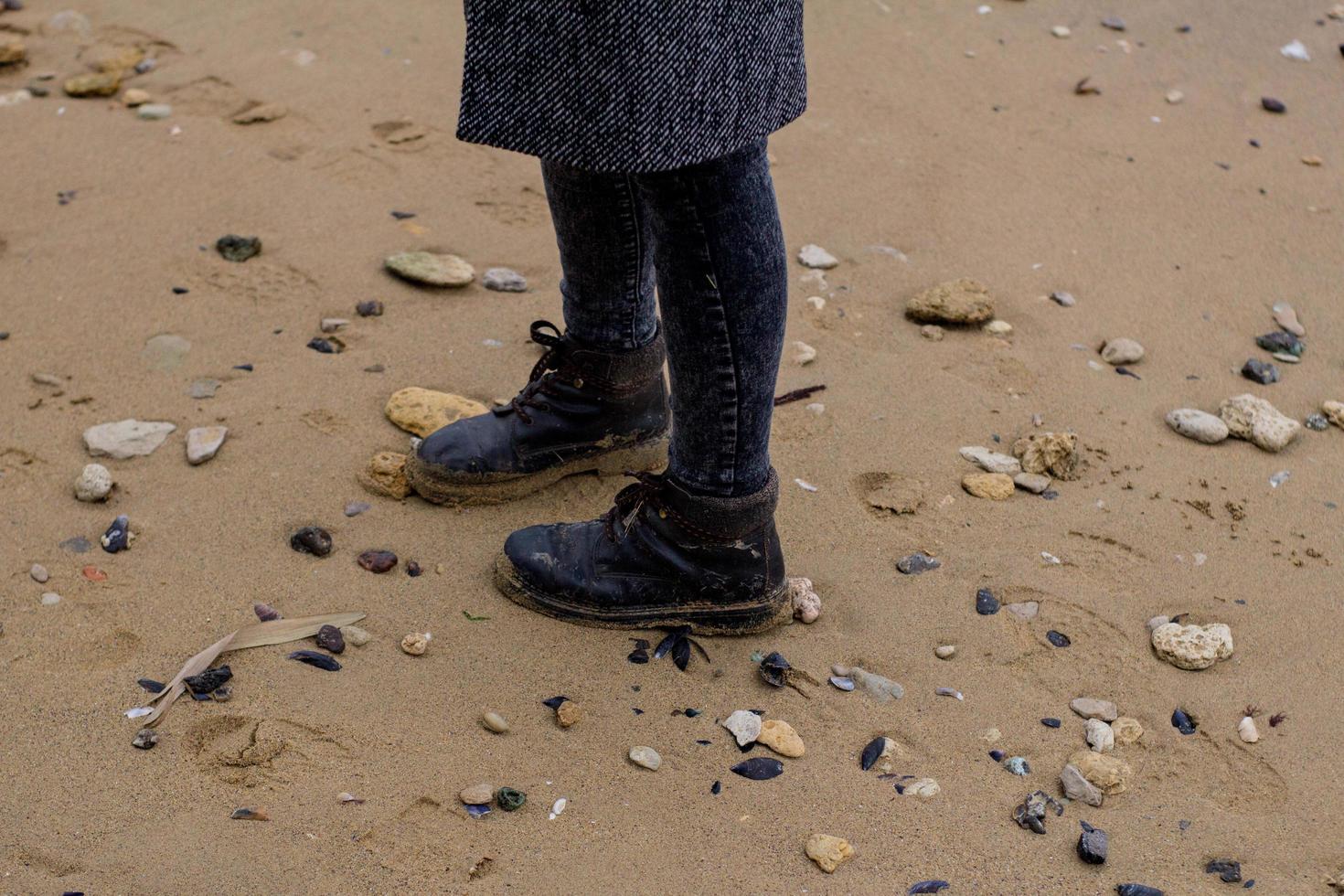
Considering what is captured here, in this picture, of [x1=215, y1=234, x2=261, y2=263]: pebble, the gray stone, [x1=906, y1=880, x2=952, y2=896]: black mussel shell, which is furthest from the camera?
[x1=215, y1=234, x2=261, y2=263]: pebble

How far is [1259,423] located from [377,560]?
1.85m

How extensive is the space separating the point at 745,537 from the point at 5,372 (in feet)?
5.42

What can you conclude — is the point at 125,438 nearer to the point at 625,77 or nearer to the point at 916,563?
the point at 625,77

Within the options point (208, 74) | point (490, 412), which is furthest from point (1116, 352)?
point (208, 74)

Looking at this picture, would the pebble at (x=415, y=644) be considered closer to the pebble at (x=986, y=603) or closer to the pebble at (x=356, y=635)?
the pebble at (x=356, y=635)

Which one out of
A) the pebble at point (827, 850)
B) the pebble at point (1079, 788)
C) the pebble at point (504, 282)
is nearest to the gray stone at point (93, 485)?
the pebble at point (504, 282)

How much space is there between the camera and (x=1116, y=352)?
2744mm

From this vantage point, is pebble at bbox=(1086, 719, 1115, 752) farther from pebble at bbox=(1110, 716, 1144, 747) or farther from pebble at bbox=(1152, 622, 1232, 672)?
pebble at bbox=(1152, 622, 1232, 672)

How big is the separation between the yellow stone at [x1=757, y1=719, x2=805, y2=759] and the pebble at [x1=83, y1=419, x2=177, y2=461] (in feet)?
4.40

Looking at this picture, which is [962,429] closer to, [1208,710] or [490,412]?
[1208,710]

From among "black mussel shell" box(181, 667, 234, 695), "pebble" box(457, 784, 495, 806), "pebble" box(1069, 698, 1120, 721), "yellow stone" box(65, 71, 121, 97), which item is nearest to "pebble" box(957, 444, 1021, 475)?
"pebble" box(1069, 698, 1120, 721)

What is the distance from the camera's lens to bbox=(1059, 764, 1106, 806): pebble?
1691 millimetres

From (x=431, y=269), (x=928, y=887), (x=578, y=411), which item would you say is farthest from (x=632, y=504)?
(x=431, y=269)

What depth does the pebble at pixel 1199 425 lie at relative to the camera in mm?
2488
